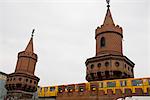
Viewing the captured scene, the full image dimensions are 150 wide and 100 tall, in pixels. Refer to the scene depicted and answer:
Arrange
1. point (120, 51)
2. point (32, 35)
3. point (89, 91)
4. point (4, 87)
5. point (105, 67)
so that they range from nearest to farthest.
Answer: point (89, 91), point (105, 67), point (120, 51), point (4, 87), point (32, 35)

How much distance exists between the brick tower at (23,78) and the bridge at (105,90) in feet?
38.0

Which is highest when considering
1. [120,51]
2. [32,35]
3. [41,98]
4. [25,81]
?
[32,35]

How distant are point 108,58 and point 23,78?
1855 cm

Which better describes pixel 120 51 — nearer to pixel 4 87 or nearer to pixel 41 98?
pixel 41 98

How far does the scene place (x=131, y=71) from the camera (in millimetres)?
34000

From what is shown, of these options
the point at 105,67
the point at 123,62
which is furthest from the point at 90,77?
the point at 123,62

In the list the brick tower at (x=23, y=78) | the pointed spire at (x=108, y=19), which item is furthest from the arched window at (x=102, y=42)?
the brick tower at (x=23, y=78)

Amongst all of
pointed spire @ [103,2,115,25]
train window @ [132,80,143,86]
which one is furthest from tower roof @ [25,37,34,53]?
train window @ [132,80,143,86]

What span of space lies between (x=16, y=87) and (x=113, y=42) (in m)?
20.6

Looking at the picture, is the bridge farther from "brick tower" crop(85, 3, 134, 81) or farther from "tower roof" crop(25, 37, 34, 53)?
"tower roof" crop(25, 37, 34, 53)

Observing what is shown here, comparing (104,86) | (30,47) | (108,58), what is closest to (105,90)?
(104,86)

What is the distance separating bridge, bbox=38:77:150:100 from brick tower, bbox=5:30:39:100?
11592 millimetres

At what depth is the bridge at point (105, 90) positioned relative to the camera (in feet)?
85.9

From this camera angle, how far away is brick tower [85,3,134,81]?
102 feet
